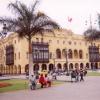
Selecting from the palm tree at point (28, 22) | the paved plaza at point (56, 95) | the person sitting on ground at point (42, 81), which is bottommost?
the paved plaza at point (56, 95)

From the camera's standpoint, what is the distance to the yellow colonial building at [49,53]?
3172 inches

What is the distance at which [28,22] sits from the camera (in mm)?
28812

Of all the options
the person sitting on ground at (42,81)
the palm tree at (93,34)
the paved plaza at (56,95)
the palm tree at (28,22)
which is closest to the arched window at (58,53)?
the palm tree at (93,34)

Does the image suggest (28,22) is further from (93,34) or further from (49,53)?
(49,53)

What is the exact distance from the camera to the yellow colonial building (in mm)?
80562

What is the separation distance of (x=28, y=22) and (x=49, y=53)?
56.2 meters

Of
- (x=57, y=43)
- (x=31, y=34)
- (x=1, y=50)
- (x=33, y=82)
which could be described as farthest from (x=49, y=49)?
(x=33, y=82)

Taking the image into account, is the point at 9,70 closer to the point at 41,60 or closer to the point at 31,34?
the point at 41,60

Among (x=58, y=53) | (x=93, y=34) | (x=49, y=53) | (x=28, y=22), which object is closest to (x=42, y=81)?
(x=28, y=22)

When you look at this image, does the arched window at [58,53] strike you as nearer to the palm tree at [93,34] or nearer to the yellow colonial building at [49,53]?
the yellow colonial building at [49,53]

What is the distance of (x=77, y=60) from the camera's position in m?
90.8

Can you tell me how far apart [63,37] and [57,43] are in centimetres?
247

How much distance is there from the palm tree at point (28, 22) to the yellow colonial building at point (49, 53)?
47174mm

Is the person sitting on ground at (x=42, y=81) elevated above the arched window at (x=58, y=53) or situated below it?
below
